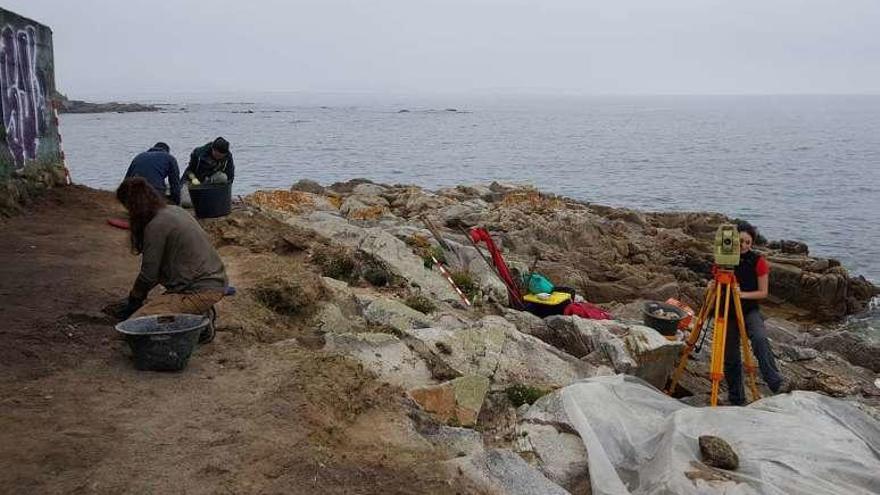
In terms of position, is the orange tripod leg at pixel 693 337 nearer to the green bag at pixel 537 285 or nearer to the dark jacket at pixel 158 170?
the green bag at pixel 537 285

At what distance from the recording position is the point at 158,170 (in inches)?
423

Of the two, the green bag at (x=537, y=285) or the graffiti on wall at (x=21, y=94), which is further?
the green bag at (x=537, y=285)

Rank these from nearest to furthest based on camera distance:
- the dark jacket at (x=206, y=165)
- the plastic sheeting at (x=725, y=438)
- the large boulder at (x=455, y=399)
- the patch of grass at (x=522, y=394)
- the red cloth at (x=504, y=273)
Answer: the plastic sheeting at (x=725, y=438) < the large boulder at (x=455, y=399) < the patch of grass at (x=522, y=394) < the red cloth at (x=504, y=273) < the dark jacket at (x=206, y=165)

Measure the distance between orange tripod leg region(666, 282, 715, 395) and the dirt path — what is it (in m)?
3.54

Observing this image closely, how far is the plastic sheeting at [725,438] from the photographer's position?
4660 millimetres

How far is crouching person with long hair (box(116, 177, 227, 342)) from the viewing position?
5.68 meters

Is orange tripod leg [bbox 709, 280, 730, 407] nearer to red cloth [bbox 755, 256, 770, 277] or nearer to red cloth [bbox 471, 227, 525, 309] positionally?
red cloth [bbox 755, 256, 770, 277]

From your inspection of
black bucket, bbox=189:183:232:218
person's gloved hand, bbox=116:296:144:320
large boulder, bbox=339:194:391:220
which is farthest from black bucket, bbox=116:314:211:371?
large boulder, bbox=339:194:391:220

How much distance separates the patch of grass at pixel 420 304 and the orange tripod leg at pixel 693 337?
2.99m

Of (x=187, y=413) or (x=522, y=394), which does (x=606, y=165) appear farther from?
(x=187, y=413)

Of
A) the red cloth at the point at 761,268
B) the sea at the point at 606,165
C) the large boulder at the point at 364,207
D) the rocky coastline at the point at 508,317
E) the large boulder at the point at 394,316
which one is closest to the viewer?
the rocky coastline at the point at 508,317

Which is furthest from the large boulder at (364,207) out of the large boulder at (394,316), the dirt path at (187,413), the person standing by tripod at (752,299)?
the person standing by tripod at (752,299)

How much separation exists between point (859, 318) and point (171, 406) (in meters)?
15.1

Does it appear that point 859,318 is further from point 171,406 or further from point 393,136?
point 393,136
